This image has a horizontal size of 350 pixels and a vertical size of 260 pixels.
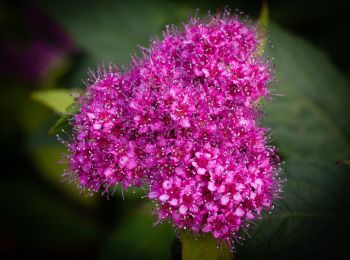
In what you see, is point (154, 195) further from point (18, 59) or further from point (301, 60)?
point (18, 59)

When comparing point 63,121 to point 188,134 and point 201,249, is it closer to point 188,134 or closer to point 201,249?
point 188,134

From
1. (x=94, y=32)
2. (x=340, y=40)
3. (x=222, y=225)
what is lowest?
(x=222, y=225)

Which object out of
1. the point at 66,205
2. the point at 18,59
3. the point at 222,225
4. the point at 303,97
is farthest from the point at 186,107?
the point at 18,59

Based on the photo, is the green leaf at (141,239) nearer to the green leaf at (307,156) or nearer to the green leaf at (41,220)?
the green leaf at (41,220)

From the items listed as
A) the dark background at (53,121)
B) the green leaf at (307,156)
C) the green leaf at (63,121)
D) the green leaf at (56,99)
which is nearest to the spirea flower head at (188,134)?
the green leaf at (63,121)

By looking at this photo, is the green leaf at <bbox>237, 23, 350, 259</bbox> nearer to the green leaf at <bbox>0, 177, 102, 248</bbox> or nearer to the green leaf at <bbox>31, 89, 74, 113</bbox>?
the green leaf at <bbox>31, 89, 74, 113</bbox>
